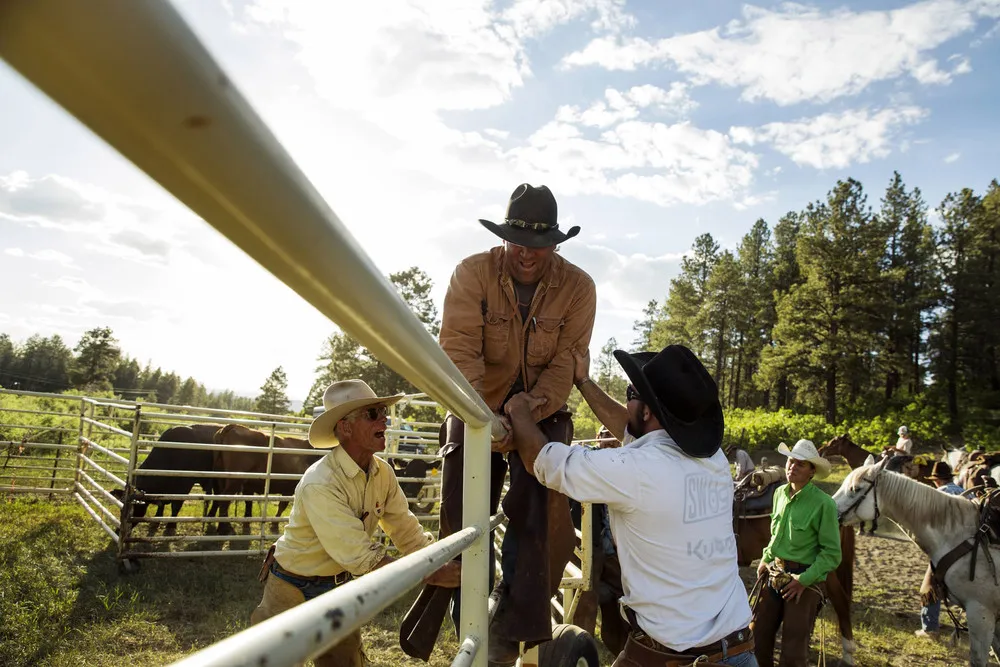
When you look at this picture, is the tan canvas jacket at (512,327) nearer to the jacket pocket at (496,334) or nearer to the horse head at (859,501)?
the jacket pocket at (496,334)

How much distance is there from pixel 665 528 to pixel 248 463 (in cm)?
864

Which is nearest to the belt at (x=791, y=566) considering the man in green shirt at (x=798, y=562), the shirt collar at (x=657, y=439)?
the man in green shirt at (x=798, y=562)

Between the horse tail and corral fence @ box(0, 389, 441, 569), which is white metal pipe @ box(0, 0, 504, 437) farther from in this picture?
the horse tail

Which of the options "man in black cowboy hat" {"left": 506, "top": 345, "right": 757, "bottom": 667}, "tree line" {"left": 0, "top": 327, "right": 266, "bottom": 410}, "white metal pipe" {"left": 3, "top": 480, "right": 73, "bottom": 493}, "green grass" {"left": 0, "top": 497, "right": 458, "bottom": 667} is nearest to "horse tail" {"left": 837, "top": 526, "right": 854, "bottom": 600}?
"green grass" {"left": 0, "top": 497, "right": 458, "bottom": 667}

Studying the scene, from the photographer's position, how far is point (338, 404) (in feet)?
12.0

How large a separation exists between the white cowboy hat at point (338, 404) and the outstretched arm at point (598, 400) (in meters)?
1.13

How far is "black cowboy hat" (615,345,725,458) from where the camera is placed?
2643mm

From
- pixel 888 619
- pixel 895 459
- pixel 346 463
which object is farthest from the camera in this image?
pixel 895 459

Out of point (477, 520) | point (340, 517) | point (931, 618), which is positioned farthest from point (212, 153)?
point (931, 618)

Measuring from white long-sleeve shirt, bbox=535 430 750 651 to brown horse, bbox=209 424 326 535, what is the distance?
25.6 ft

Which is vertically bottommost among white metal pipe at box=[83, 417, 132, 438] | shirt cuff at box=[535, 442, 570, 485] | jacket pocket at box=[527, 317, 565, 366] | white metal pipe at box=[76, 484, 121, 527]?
white metal pipe at box=[76, 484, 121, 527]

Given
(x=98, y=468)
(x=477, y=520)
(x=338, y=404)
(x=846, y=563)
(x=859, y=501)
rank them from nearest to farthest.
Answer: (x=477, y=520)
(x=338, y=404)
(x=859, y=501)
(x=846, y=563)
(x=98, y=468)

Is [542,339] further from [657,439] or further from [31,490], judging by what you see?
[31,490]

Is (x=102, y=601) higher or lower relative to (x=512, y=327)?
lower
